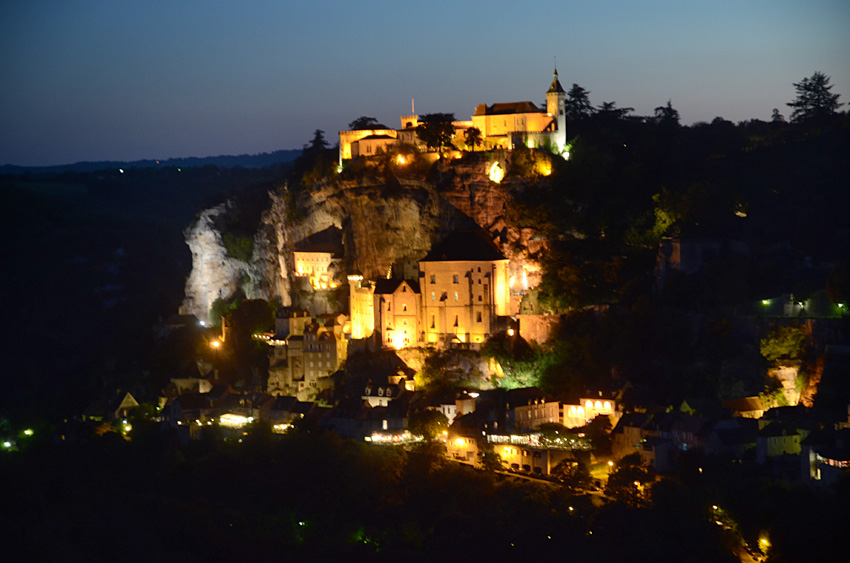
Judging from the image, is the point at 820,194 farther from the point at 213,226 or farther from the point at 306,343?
the point at 213,226

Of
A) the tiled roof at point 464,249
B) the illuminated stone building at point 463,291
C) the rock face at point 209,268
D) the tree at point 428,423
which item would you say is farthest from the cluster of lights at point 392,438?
the rock face at point 209,268

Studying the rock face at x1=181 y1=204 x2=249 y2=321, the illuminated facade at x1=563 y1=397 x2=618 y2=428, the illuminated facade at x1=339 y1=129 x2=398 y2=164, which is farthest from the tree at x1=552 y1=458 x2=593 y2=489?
the rock face at x1=181 y1=204 x2=249 y2=321

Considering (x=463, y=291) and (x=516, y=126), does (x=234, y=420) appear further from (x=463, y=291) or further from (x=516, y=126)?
(x=516, y=126)

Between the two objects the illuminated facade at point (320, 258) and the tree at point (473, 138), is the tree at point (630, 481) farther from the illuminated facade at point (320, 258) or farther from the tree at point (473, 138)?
the illuminated facade at point (320, 258)

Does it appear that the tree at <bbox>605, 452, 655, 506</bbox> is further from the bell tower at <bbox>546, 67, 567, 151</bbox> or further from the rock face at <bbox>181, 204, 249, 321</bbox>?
the rock face at <bbox>181, 204, 249, 321</bbox>

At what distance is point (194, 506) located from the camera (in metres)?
46.1

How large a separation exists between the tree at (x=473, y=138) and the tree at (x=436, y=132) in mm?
1005

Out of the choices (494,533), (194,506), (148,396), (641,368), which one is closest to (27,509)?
(194,506)

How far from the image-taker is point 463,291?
52938mm

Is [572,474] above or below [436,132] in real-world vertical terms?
below

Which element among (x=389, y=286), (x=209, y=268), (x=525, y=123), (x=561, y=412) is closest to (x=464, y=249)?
(x=389, y=286)

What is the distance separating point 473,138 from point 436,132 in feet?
6.20

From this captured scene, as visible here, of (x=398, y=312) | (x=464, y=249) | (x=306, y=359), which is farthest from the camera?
(x=306, y=359)

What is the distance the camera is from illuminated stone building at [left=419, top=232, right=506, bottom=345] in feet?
173
